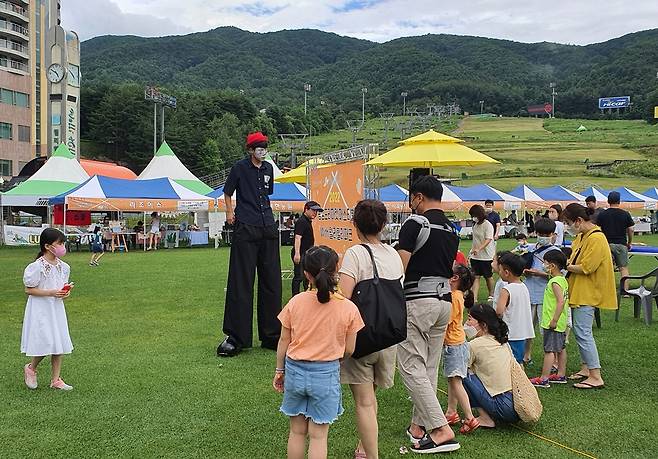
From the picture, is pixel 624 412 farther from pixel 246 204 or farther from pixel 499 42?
pixel 499 42

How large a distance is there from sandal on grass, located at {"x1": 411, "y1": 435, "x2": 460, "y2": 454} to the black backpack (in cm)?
94

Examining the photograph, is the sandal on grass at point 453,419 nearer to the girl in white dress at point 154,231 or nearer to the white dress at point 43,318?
the white dress at point 43,318

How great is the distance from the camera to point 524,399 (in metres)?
4.48

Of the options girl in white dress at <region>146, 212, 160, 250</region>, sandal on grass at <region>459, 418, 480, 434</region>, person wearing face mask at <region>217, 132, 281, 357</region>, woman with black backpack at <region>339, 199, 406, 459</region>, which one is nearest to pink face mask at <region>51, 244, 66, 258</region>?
person wearing face mask at <region>217, 132, 281, 357</region>

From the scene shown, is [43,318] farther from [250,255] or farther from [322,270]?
[322,270]

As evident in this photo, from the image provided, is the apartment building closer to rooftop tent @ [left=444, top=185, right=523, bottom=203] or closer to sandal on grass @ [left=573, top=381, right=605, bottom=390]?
rooftop tent @ [left=444, top=185, right=523, bottom=203]

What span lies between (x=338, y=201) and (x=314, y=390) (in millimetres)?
6290

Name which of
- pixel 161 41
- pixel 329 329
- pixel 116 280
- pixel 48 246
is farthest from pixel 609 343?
pixel 161 41

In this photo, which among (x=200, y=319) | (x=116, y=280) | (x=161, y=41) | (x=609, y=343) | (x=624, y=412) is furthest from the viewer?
(x=161, y=41)

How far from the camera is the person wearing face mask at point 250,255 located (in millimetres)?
6820

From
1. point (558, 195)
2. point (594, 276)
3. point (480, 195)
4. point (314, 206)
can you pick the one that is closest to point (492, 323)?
point (594, 276)

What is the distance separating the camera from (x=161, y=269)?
16.2 meters

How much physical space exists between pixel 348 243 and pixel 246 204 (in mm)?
2485

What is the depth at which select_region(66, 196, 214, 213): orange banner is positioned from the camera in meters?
22.1
